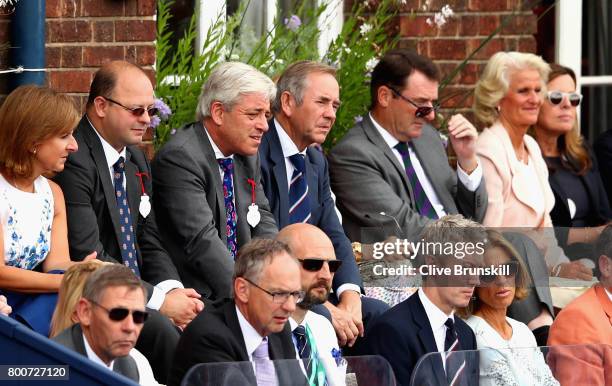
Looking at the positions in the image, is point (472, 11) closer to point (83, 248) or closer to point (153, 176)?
point (153, 176)

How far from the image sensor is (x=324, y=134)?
26.5 feet

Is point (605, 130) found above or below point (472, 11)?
below

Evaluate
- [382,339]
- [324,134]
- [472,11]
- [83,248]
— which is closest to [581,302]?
[382,339]

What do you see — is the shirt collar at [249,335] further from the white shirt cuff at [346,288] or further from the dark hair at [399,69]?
the dark hair at [399,69]

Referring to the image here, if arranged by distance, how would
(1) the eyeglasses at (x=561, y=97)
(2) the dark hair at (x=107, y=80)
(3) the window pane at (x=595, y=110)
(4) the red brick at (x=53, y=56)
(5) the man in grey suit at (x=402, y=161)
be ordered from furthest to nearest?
1. (3) the window pane at (x=595, y=110)
2. (1) the eyeglasses at (x=561, y=97)
3. (5) the man in grey suit at (x=402, y=161)
4. (4) the red brick at (x=53, y=56)
5. (2) the dark hair at (x=107, y=80)

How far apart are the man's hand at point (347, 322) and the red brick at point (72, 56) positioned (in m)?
1.94

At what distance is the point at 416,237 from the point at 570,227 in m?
1.67

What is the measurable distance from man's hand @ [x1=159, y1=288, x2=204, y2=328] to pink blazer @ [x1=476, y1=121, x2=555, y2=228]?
2.45m

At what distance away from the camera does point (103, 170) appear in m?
7.05

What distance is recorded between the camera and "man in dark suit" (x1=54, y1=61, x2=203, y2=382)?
6.92m

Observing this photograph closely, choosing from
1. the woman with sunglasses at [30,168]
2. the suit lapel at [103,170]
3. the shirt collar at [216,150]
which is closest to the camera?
the woman with sunglasses at [30,168]

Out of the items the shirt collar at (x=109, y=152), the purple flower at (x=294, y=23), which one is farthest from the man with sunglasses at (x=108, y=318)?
the purple flower at (x=294, y=23)

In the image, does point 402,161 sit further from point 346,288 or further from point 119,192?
point 119,192

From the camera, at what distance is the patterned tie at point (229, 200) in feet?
24.7
